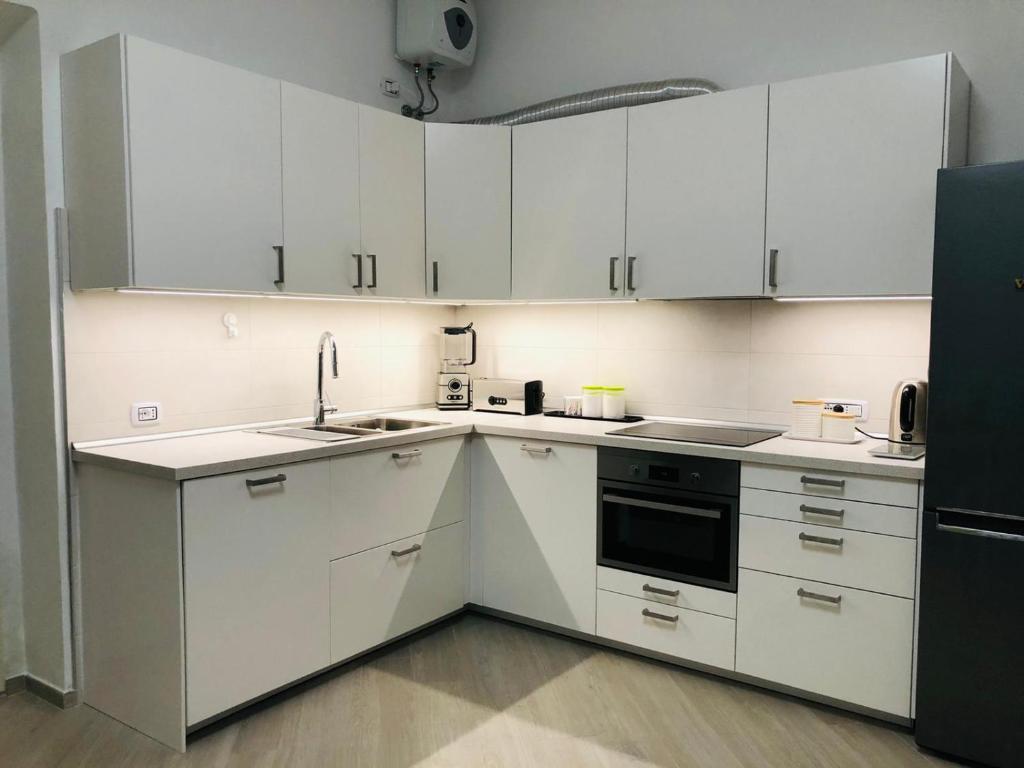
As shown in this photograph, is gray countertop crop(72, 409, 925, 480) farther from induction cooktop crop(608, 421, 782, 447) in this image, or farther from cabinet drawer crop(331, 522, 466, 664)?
cabinet drawer crop(331, 522, 466, 664)

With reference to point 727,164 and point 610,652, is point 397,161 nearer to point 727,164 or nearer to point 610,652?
point 727,164

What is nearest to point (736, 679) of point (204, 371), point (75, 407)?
point (204, 371)

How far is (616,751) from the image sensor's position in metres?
2.39

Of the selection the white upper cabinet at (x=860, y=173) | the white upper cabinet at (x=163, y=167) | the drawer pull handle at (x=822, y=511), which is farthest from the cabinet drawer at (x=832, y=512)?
the white upper cabinet at (x=163, y=167)

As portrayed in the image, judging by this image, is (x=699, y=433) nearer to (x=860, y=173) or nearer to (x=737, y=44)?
(x=860, y=173)

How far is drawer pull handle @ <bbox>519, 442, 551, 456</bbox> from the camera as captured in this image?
10.2ft

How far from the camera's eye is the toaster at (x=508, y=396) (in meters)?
3.59

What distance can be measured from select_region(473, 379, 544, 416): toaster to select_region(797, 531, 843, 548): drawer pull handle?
1390 millimetres

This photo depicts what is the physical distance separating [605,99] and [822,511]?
189 cm

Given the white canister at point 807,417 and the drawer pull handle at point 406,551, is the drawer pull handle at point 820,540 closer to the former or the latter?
the white canister at point 807,417

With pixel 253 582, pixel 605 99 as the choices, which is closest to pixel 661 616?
pixel 253 582

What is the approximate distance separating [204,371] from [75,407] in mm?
490

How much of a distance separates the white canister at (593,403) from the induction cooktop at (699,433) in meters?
0.25

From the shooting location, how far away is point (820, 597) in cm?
255
